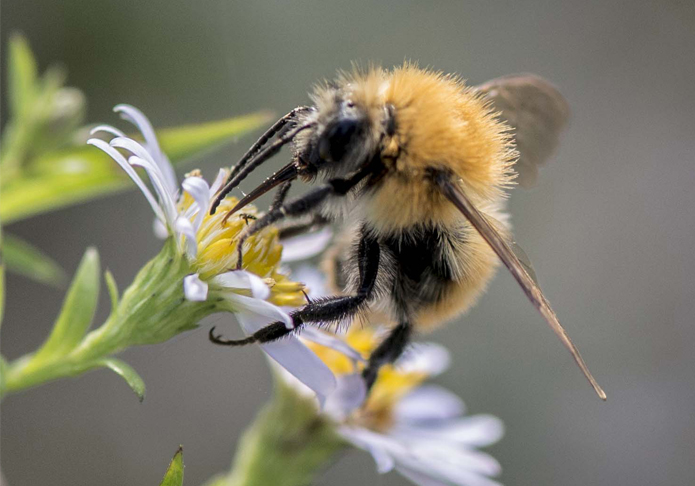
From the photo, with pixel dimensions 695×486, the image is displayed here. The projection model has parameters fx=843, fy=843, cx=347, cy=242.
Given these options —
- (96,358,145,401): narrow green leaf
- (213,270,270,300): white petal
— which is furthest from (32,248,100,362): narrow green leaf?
(213,270,270,300): white petal

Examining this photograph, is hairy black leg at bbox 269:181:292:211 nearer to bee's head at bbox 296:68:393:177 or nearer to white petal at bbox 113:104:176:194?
bee's head at bbox 296:68:393:177

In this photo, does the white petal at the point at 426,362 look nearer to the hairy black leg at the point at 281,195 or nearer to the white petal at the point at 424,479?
the white petal at the point at 424,479

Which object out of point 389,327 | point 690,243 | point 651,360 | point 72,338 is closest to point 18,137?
point 72,338

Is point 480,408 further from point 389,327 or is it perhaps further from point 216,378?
point 389,327

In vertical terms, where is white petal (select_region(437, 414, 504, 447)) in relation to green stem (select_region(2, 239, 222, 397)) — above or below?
below

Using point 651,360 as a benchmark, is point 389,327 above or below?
above

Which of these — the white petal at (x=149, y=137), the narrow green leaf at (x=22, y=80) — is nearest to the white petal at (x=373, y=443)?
the white petal at (x=149, y=137)
